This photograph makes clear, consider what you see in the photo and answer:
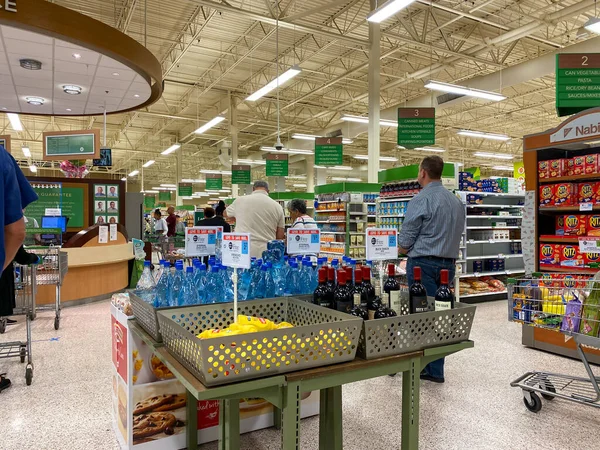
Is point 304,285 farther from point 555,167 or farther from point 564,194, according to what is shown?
point 555,167

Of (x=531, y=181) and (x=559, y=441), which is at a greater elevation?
(x=531, y=181)

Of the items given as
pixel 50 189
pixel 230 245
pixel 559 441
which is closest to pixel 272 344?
pixel 230 245

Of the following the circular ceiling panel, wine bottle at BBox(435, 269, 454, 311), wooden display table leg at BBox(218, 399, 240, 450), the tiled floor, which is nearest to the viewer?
wooden display table leg at BBox(218, 399, 240, 450)

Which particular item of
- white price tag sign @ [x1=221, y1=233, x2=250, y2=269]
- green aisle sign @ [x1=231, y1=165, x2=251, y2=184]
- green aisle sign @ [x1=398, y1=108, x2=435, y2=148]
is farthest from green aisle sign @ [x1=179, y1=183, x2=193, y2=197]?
white price tag sign @ [x1=221, y1=233, x2=250, y2=269]

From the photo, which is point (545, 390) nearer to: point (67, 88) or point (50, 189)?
point (67, 88)

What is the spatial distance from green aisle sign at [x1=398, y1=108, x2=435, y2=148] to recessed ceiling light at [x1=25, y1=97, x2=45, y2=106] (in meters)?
7.47

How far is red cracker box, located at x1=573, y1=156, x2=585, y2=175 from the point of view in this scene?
4320 millimetres

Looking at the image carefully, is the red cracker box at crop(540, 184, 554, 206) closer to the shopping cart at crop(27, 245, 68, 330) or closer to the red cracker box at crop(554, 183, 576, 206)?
the red cracker box at crop(554, 183, 576, 206)

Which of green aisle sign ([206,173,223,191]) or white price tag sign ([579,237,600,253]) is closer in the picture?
white price tag sign ([579,237,600,253])

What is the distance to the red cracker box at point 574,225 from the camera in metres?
4.36

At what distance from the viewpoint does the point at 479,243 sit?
764 centimetres

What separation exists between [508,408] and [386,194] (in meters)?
5.37

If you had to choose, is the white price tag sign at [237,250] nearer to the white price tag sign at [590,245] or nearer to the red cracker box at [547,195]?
the white price tag sign at [590,245]

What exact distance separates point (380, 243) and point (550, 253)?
3045mm
